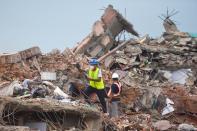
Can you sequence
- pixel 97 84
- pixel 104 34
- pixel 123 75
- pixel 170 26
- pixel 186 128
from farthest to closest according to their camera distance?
pixel 170 26, pixel 104 34, pixel 123 75, pixel 186 128, pixel 97 84

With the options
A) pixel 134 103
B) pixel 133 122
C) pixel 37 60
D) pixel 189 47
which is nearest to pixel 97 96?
pixel 133 122

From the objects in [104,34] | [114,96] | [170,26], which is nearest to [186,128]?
[114,96]

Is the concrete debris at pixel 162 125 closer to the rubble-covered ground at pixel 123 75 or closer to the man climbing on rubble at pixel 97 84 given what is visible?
the rubble-covered ground at pixel 123 75

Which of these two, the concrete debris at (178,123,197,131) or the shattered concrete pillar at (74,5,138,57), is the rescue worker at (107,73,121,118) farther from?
the shattered concrete pillar at (74,5,138,57)

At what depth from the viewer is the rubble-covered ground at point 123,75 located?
31.6 feet

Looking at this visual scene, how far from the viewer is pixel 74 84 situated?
549 inches

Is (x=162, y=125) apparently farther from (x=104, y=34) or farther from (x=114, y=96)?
(x=104, y=34)

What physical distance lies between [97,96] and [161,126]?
6.17 ft

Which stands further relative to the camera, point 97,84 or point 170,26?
point 170,26

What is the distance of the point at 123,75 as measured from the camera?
59.3 feet

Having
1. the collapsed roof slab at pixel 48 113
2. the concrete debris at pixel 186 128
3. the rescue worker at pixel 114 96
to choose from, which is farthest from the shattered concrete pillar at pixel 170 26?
A: the collapsed roof slab at pixel 48 113

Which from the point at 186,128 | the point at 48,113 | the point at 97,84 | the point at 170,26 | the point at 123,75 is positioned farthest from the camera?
the point at 170,26

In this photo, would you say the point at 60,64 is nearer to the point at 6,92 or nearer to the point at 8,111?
the point at 6,92

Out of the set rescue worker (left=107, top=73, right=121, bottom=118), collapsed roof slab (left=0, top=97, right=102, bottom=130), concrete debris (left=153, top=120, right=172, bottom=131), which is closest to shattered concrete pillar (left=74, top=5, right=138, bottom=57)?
rescue worker (left=107, top=73, right=121, bottom=118)
